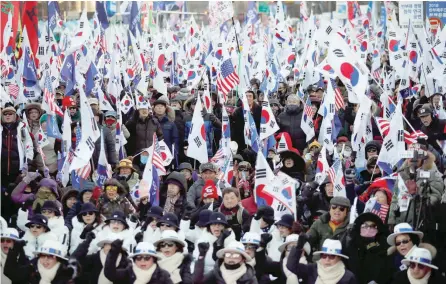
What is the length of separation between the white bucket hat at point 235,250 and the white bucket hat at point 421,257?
5.16 feet

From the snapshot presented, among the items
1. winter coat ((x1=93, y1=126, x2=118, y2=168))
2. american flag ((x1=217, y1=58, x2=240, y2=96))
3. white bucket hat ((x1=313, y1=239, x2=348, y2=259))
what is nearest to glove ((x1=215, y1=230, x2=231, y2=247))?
white bucket hat ((x1=313, y1=239, x2=348, y2=259))

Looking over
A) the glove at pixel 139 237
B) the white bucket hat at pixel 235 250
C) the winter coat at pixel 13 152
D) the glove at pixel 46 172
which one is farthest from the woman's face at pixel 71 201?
the white bucket hat at pixel 235 250

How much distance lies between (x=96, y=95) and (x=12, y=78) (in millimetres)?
2088

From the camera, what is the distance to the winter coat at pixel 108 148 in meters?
18.6

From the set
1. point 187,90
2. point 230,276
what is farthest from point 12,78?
point 230,276

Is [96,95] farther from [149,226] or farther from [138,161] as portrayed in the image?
[149,226]

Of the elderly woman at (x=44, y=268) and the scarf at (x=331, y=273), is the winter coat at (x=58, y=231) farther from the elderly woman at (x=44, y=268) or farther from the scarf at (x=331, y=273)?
the scarf at (x=331, y=273)

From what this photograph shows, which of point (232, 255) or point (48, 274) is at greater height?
point (232, 255)

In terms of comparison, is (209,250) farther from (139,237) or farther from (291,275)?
(291,275)

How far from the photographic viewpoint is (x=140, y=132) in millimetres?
19938

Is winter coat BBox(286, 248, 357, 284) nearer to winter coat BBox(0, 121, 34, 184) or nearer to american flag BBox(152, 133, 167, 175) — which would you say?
american flag BBox(152, 133, 167, 175)

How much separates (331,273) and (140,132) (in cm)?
803

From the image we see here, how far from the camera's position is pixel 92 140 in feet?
57.3

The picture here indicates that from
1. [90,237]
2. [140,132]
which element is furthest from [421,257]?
[140,132]
